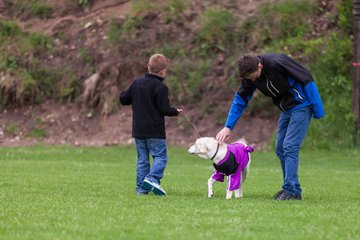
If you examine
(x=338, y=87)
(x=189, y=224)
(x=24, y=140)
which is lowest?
(x=24, y=140)

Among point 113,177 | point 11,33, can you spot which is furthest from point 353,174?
point 11,33

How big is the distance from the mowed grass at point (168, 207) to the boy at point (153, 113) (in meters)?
0.30

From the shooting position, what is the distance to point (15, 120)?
27484 mm

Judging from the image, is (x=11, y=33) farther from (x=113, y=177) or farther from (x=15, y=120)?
(x=113, y=177)

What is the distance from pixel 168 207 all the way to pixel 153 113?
218cm

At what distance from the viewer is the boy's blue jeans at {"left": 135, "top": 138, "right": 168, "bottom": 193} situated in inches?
463

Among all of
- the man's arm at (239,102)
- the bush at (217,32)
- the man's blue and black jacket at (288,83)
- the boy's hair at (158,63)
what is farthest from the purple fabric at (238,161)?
the bush at (217,32)

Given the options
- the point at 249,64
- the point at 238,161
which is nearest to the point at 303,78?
the point at 249,64

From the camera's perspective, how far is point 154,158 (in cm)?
1194

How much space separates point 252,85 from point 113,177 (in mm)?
5206

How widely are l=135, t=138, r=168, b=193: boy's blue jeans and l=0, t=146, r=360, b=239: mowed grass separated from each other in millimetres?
270

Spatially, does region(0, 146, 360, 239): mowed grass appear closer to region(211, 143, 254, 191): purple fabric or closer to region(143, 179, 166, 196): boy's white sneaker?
region(143, 179, 166, 196): boy's white sneaker

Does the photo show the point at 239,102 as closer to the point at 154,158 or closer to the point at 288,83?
the point at 288,83

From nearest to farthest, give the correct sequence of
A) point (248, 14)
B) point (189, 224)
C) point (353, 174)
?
point (189, 224) < point (353, 174) < point (248, 14)
